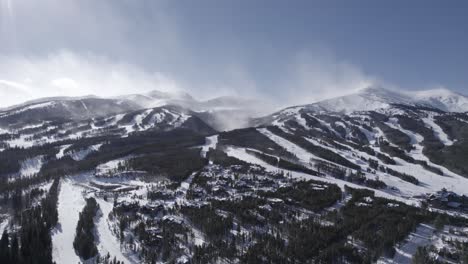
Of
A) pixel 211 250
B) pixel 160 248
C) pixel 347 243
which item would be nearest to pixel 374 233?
pixel 347 243

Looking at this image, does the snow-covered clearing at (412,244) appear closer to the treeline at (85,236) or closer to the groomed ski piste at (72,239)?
the groomed ski piste at (72,239)

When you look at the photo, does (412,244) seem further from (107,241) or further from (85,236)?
(85,236)

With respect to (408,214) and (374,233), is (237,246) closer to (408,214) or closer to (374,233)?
(374,233)

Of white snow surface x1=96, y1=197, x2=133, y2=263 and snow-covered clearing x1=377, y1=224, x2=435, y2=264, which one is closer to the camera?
white snow surface x1=96, y1=197, x2=133, y2=263

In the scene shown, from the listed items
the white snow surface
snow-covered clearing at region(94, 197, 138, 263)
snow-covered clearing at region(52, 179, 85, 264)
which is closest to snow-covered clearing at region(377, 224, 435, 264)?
snow-covered clearing at region(94, 197, 138, 263)

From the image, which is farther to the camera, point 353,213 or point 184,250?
point 353,213

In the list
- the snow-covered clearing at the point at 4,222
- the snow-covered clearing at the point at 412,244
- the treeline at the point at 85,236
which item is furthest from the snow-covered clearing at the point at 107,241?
the snow-covered clearing at the point at 412,244

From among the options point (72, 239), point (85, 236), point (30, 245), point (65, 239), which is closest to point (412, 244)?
point (85, 236)

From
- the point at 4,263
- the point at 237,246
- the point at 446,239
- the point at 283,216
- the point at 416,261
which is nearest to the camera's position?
the point at 4,263

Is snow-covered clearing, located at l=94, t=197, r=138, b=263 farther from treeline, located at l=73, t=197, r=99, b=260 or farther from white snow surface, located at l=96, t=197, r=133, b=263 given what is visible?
treeline, located at l=73, t=197, r=99, b=260

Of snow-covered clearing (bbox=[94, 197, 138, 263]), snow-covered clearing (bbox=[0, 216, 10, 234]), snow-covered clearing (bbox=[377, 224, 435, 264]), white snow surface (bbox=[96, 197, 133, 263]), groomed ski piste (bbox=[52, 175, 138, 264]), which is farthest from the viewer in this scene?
snow-covered clearing (bbox=[0, 216, 10, 234])
